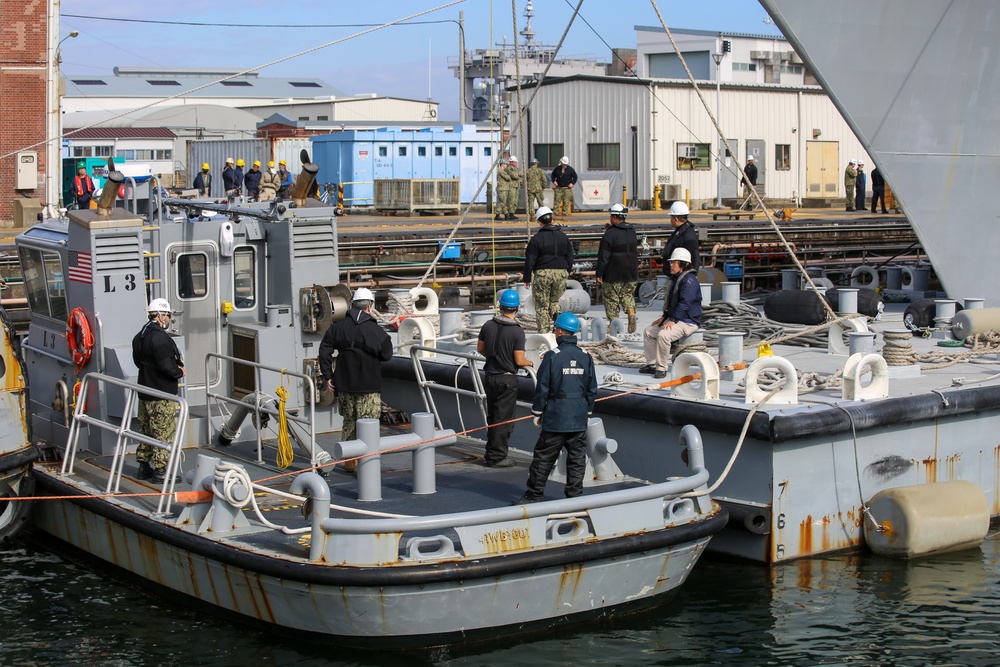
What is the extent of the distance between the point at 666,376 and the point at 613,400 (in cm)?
100

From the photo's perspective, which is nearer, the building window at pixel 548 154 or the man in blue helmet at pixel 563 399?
the man in blue helmet at pixel 563 399

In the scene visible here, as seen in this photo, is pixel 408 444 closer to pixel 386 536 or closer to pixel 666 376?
pixel 386 536

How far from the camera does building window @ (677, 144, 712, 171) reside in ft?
117

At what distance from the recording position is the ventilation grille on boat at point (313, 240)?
11.4m

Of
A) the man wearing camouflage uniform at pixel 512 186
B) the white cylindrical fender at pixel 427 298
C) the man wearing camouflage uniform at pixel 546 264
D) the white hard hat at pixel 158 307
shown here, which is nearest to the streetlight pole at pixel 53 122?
the man wearing camouflage uniform at pixel 512 186

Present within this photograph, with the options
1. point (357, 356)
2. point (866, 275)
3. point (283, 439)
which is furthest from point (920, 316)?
→ point (283, 439)

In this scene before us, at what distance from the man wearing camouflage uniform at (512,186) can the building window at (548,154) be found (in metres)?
6.86

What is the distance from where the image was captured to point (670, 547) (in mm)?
8570

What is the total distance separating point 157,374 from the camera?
965 cm

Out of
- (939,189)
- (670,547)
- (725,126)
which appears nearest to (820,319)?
(939,189)

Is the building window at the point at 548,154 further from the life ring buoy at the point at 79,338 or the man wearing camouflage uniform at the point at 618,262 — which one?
the life ring buoy at the point at 79,338

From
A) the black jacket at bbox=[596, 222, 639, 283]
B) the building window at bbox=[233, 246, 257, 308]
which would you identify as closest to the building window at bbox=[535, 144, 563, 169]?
the black jacket at bbox=[596, 222, 639, 283]

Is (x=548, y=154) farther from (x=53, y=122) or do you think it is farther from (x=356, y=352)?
(x=356, y=352)

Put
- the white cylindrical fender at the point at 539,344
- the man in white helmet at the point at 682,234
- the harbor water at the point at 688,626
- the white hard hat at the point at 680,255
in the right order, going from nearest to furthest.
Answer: the harbor water at the point at 688,626 → the white hard hat at the point at 680,255 → the white cylindrical fender at the point at 539,344 → the man in white helmet at the point at 682,234
